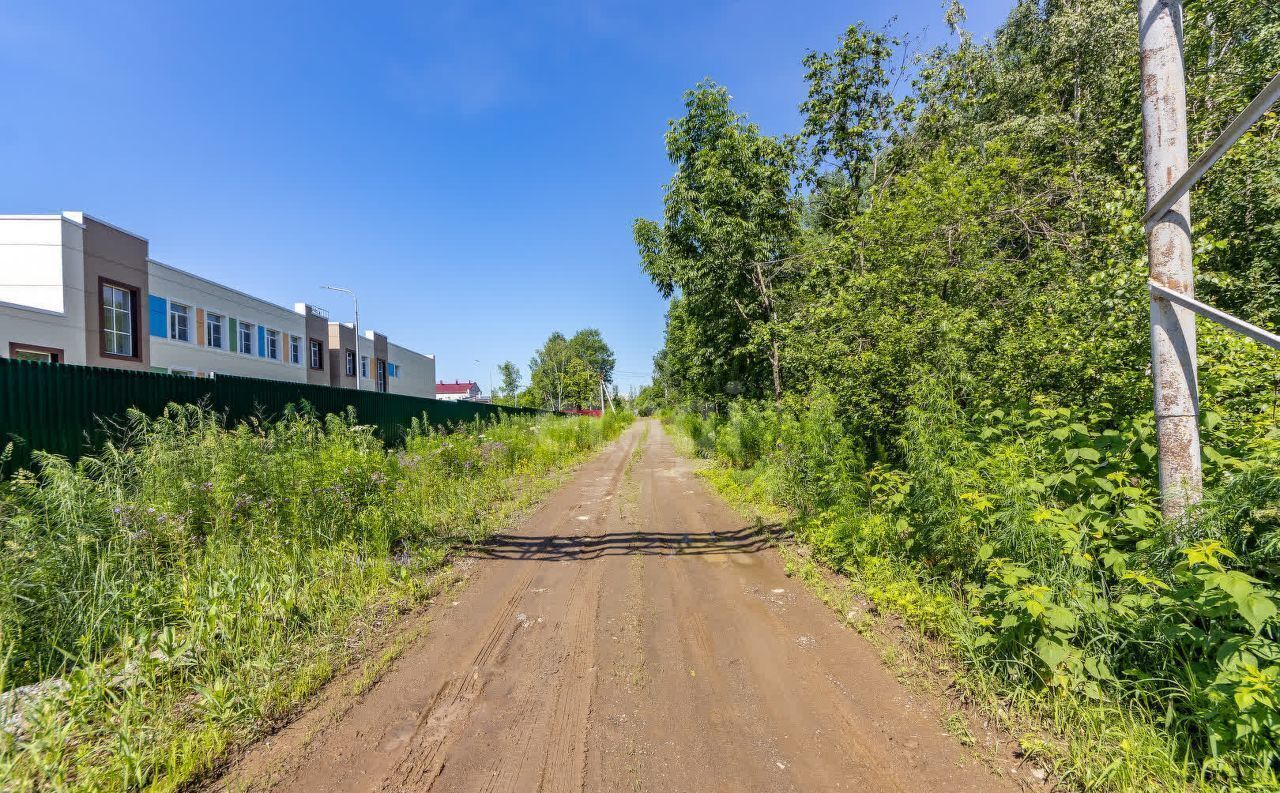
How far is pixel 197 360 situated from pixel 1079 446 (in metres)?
28.1

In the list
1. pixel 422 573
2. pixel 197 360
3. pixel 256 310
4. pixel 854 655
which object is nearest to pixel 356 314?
pixel 256 310

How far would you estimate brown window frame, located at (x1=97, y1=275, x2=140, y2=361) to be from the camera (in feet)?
50.8

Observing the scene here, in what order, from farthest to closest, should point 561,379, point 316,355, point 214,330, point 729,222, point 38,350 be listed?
point 561,379 → point 316,355 → point 214,330 → point 38,350 → point 729,222

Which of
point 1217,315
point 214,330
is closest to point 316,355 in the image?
point 214,330

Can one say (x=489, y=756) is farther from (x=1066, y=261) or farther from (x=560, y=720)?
(x=1066, y=261)

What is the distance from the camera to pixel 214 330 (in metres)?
21.8

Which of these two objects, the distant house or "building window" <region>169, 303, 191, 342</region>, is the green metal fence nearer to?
"building window" <region>169, 303, 191, 342</region>

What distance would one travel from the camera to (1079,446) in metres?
3.75

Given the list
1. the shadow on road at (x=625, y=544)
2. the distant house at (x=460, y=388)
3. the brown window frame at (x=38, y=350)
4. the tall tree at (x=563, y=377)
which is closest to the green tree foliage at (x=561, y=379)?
the tall tree at (x=563, y=377)

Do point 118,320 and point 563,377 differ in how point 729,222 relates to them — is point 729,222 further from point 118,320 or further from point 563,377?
point 563,377

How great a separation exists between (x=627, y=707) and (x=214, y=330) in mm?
27838

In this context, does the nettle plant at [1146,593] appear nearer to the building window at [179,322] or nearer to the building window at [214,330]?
the building window at [179,322]

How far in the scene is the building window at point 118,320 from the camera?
15883 millimetres

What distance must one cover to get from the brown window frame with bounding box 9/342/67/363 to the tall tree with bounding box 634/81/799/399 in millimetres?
16634
